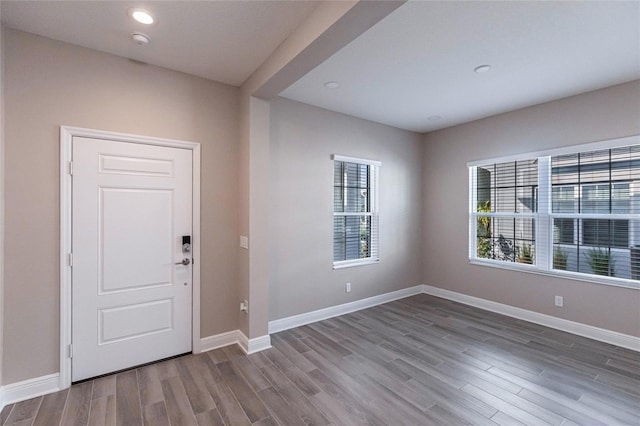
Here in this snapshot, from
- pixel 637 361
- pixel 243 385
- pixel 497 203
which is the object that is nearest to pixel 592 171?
pixel 497 203

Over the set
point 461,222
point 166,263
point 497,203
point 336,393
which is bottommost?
point 336,393

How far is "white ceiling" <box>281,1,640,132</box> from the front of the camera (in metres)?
2.05

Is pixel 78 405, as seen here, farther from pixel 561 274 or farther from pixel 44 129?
pixel 561 274

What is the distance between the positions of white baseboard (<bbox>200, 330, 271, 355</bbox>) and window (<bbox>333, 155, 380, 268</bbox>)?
56.4 inches

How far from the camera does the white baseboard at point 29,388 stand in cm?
214

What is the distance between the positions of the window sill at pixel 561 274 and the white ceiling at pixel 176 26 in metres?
4.05

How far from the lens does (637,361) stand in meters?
2.81

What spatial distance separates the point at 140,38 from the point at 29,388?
2.85m

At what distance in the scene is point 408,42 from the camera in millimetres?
2387

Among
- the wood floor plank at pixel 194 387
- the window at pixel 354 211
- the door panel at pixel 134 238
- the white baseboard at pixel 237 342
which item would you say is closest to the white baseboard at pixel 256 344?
the white baseboard at pixel 237 342

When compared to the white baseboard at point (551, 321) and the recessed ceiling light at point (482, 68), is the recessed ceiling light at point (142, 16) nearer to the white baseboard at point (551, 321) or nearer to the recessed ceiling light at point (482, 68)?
the recessed ceiling light at point (482, 68)

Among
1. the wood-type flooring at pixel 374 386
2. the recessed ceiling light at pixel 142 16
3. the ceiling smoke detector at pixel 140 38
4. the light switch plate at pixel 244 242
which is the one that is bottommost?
the wood-type flooring at pixel 374 386

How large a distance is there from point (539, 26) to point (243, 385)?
3.66 meters

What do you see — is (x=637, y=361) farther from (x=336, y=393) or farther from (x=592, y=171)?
(x=336, y=393)
